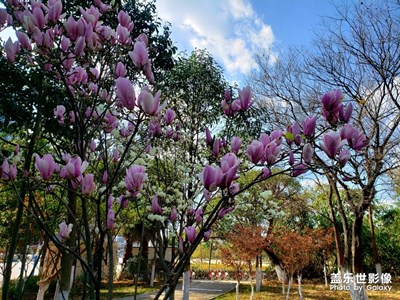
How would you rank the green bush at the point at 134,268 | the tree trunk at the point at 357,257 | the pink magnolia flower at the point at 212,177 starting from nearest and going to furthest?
the pink magnolia flower at the point at 212,177
the tree trunk at the point at 357,257
the green bush at the point at 134,268

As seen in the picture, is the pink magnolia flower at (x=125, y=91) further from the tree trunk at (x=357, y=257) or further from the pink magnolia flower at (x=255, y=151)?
the tree trunk at (x=357, y=257)

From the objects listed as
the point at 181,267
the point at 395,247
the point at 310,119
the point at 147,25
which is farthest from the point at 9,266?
the point at 395,247

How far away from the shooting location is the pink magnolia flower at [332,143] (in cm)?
78

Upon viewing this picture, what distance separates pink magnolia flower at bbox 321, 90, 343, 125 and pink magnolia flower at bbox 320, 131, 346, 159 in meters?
0.06

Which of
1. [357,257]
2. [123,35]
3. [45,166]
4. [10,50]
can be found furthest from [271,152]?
[357,257]

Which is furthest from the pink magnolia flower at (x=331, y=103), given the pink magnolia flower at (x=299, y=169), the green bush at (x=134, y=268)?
the green bush at (x=134, y=268)

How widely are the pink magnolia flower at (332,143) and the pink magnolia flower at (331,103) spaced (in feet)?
0.20

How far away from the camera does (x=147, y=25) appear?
13.1ft

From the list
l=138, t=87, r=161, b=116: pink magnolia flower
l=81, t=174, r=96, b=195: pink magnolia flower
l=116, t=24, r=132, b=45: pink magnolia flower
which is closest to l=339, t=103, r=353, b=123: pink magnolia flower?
l=138, t=87, r=161, b=116: pink magnolia flower

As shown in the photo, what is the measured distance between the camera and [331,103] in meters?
0.82

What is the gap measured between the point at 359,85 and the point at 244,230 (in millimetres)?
4897

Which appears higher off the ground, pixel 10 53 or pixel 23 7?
pixel 23 7

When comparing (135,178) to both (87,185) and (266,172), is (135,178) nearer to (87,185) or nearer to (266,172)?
(87,185)

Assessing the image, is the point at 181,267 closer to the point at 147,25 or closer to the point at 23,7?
the point at 23,7
